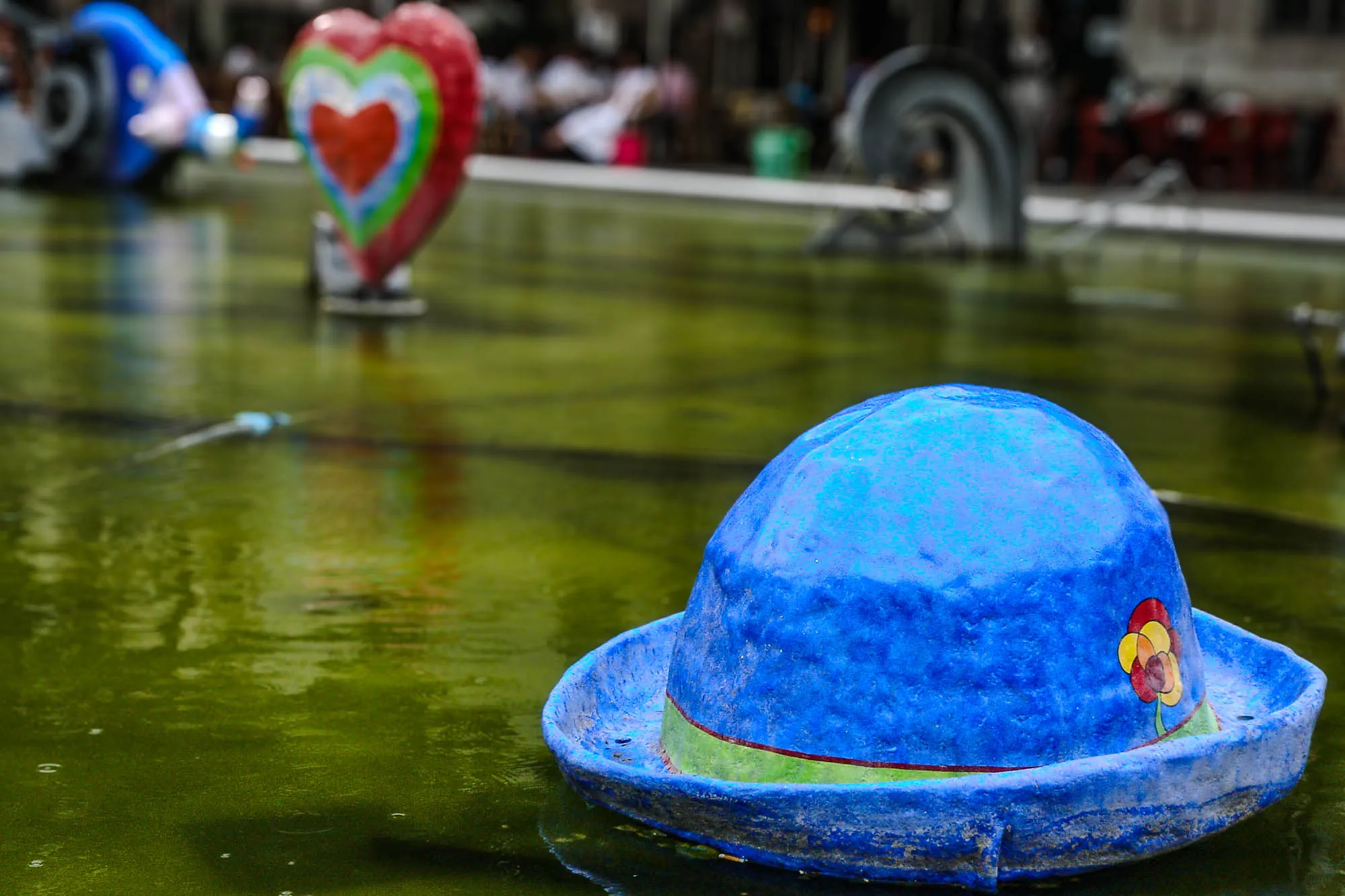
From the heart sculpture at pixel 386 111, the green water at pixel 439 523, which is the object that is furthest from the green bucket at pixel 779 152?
the heart sculpture at pixel 386 111

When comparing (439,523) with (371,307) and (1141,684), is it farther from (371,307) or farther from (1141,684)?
(371,307)

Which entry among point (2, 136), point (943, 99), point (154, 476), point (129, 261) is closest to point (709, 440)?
point (154, 476)

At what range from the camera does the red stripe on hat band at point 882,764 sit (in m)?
3.53

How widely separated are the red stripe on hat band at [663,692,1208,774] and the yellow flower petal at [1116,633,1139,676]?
0.46 feet

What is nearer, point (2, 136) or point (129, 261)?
point (129, 261)

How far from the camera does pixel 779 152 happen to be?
2934cm

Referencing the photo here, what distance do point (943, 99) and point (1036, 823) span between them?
15.0 m

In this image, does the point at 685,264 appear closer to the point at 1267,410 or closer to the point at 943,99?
the point at 943,99

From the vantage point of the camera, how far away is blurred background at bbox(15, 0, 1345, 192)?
27.3 metres

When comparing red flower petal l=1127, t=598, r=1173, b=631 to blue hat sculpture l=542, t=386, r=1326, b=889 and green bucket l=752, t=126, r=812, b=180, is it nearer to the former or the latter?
blue hat sculpture l=542, t=386, r=1326, b=889

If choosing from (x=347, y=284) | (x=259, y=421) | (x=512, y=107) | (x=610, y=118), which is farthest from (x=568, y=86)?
(x=259, y=421)

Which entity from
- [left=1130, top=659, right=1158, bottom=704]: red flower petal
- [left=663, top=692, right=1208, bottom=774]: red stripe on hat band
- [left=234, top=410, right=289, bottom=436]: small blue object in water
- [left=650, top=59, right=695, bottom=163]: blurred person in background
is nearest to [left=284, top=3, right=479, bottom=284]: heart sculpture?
[left=234, top=410, right=289, bottom=436]: small blue object in water

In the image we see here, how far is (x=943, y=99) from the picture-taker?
1786cm

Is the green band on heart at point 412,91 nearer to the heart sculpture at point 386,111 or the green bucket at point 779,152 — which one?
the heart sculpture at point 386,111
